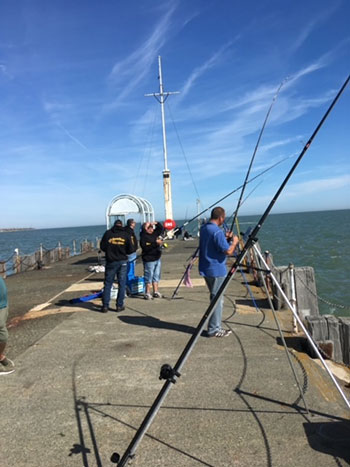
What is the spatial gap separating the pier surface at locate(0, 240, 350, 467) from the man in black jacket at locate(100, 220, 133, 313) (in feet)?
2.23

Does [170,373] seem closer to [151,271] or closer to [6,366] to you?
[6,366]

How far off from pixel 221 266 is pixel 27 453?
3337 mm

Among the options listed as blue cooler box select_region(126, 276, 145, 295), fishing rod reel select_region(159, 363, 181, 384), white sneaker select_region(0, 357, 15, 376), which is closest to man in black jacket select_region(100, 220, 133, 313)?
blue cooler box select_region(126, 276, 145, 295)

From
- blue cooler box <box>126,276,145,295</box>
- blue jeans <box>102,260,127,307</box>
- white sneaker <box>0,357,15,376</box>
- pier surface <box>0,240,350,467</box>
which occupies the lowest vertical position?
pier surface <box>0,240,350,467</box>

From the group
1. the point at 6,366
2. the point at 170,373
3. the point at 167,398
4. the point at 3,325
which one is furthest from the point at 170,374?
the point at 6,366

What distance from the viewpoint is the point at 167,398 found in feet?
12.2

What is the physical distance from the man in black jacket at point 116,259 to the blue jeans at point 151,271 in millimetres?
885

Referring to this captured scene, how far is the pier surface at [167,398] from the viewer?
290 cm

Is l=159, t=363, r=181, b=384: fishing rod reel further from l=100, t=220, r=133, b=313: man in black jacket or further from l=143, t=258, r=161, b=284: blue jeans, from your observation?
l=143, t=258, r=161, b=284: blue jeans

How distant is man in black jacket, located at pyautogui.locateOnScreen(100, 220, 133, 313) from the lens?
7.16 meters

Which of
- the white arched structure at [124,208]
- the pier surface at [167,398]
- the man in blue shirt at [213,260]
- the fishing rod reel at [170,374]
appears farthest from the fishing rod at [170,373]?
the white arched structure at [124,208]

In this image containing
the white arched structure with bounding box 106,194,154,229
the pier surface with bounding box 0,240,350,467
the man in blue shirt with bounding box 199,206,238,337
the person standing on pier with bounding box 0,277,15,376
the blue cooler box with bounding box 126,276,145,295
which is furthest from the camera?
the white arched structure with bounding box 106,194,154,229

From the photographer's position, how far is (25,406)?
3.71m

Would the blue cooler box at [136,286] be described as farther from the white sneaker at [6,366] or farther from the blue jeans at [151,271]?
the white sneaker at [6,366]
